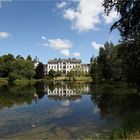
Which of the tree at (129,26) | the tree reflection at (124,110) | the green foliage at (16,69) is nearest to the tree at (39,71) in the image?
the green foliage at (16,69)

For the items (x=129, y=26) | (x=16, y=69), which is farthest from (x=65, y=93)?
(x=16, y=69)

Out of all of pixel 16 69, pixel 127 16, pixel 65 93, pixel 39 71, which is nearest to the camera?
pixel 127 16

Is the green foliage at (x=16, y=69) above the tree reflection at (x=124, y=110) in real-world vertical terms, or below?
above

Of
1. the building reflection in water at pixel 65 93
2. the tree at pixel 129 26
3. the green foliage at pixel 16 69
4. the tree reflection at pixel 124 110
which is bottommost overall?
the tree reflection at pixel 124 110

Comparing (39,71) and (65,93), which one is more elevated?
(39,71)

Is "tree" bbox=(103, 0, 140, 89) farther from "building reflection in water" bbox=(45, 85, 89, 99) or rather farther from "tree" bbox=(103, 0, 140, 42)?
"building reflection in water" bbox=(45, 85, 89, 99)

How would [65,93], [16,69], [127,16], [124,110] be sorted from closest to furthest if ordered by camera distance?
[127,16]
[124,110]
[65,93]
[16,69]

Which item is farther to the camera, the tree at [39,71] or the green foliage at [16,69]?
the tree at [39,71]

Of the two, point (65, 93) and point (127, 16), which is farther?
point (65, 93)

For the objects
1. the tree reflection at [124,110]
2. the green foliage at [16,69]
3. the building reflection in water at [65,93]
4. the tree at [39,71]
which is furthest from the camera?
the tree at [39,71]

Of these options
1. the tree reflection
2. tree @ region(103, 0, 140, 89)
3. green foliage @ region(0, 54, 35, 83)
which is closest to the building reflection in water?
the tree reflection

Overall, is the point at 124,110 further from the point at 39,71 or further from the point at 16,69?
the point at 39,71

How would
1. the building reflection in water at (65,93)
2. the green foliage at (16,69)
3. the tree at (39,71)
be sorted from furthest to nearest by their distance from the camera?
the tree at (39,71), the green foliage at (16,69), the building reflection in water at (65,93)

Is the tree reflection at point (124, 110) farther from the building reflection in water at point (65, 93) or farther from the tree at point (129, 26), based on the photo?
the building reflection in water at point (65, 93)
